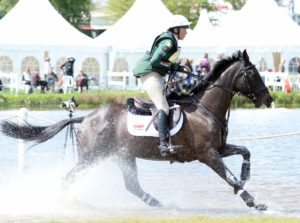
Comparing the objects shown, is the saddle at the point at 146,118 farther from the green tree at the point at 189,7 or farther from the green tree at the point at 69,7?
the green tree at the point at 69,7

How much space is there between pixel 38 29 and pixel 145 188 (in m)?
32.8

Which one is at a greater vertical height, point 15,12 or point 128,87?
point 15,12

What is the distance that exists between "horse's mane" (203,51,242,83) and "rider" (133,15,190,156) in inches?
24.8

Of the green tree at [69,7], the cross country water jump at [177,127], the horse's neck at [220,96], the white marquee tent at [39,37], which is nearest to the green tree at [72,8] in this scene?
the green tree at [69,7]

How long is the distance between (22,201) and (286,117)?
21.1 metres

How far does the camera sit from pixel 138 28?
5200 cm

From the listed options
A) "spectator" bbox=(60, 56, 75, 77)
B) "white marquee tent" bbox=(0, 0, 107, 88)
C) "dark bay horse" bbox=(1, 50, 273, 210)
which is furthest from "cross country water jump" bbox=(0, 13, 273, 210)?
"white marquee tent" bbox=(0, 0, 107, 88)

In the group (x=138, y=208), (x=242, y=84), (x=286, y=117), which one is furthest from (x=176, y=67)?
(x=286, y=117)

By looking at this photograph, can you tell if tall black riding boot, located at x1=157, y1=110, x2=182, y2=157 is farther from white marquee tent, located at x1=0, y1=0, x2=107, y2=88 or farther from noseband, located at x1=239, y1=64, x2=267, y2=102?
white marquee tent, located at x1=0, y1=0, x2=107, y2=88

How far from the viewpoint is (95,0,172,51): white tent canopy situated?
51250 mm

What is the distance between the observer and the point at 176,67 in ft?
48.6

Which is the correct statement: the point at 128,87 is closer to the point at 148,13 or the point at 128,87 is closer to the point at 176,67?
the point at 148,13

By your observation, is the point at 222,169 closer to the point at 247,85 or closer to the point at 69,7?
the point at 247,85

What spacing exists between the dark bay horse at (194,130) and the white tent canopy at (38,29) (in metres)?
34.3
